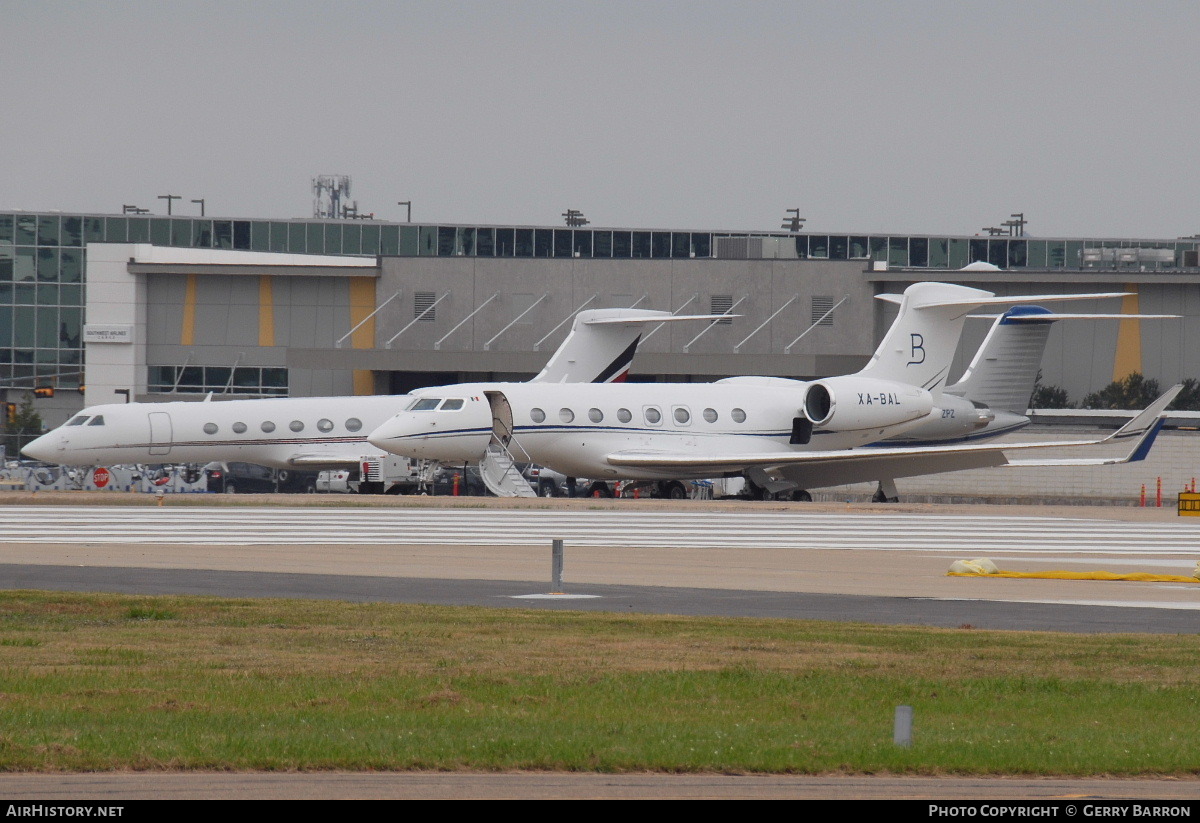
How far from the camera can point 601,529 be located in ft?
111

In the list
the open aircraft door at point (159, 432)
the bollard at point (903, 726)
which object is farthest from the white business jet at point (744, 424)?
the bollard at point (903, 726)

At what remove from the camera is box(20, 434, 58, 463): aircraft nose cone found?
45.8 metres

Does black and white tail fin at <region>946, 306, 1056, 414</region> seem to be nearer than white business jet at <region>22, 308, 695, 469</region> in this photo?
No

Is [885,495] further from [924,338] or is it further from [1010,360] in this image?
[1010,360]

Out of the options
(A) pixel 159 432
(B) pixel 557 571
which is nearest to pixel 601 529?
(B) pixel 557 571

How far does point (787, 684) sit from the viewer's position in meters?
12.5

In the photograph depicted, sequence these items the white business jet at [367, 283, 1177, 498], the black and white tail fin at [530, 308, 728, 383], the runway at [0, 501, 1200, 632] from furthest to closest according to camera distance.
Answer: the black and white tail fin at [530, 308, 728, 383] < the white business jet at [367, 283, 1177, 498] < the runway at [0, 501, 1200, 632]

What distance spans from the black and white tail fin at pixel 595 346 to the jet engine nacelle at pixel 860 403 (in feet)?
22.2

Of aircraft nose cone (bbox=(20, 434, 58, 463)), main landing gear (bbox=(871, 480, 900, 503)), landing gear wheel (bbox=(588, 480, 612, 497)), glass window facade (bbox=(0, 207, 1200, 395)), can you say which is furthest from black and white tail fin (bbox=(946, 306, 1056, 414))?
glass window facade (bbox=(0, 207, 1200, 395))

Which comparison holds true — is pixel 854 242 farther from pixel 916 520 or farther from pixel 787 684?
pixel 787 684

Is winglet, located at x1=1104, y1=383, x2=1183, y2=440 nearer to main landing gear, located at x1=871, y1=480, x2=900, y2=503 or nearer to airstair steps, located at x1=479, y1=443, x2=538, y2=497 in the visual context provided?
main landing gear, located at x1=871, y1=480, x2=900, y2=503

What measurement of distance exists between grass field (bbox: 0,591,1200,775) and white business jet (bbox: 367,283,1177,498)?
82.6 ft
